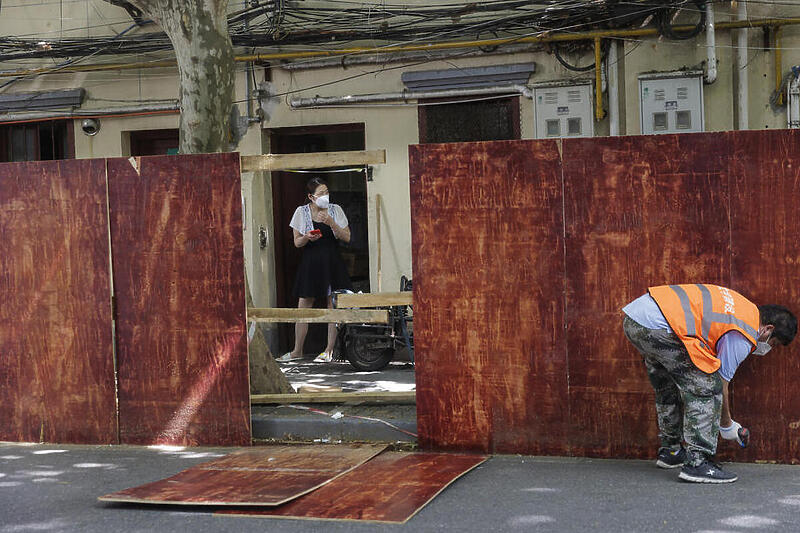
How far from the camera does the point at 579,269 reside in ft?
21.6

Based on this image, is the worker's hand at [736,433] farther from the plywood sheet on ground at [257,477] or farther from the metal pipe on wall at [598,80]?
the metal pipe on wall at [598,80]

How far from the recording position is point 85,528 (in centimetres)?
529

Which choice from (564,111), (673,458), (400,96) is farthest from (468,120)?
(673,458)

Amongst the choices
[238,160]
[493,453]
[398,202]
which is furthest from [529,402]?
[398,202]

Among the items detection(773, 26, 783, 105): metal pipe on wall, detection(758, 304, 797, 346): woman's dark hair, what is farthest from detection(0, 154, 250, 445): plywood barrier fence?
detection(773, 26, 783, 105): metal pipe on wall

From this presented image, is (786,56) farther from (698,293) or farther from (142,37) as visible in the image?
(142,37)

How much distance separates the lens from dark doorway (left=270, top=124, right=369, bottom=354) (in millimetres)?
12289

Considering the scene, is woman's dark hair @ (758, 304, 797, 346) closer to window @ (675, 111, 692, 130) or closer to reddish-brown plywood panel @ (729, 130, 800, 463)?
reddish-brown plywood panel @ (729, 130, 800, 463)

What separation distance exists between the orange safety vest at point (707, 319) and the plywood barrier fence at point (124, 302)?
3067 millimetres

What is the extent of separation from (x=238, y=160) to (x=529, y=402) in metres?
2.66

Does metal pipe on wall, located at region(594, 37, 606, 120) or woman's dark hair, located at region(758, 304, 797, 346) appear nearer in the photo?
woman's dark hair, located at region(758, 304, 797, 346)

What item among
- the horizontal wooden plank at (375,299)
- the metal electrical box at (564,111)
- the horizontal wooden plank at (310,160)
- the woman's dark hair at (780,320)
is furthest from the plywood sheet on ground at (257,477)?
the metal electrical box at (564,111)

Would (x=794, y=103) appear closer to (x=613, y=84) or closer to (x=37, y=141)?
(x=613, y=84)

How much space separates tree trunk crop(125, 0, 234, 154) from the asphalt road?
2.97 metres
